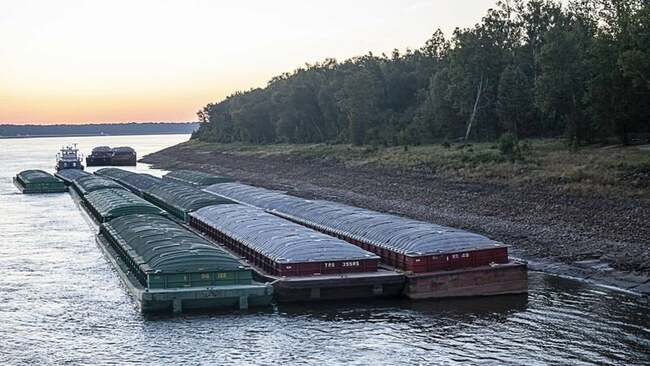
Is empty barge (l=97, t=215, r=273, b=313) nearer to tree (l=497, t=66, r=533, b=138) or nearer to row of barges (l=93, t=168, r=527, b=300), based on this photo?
row of barges (l=93, t=168, r=527, b=300)

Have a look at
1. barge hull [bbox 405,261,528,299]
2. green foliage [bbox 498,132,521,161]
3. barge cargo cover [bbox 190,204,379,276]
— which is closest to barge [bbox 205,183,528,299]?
barge hull [bbox 405,261,528,299]

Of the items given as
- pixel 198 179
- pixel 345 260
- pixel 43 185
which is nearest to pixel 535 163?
pixel 198 179

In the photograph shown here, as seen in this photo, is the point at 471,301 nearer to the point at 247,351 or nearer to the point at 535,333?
the point at 535,333

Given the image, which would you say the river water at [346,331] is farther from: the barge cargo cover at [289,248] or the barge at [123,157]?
the barge at [123,157]

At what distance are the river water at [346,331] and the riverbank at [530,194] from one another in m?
4.57

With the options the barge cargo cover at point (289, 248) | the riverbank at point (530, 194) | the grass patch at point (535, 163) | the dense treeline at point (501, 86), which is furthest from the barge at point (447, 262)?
the dense treeline at point (501, 86)

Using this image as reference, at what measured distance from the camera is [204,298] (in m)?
34.6

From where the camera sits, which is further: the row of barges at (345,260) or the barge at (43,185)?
the barge at (43,185)

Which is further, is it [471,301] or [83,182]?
[83,182]

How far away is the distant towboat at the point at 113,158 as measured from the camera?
176875 millimetres

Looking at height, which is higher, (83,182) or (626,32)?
(626,32)

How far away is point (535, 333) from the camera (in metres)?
31.9

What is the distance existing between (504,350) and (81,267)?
28011 millimetres

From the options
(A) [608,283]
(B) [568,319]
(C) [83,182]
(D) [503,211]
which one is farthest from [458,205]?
(C) [83,182]
